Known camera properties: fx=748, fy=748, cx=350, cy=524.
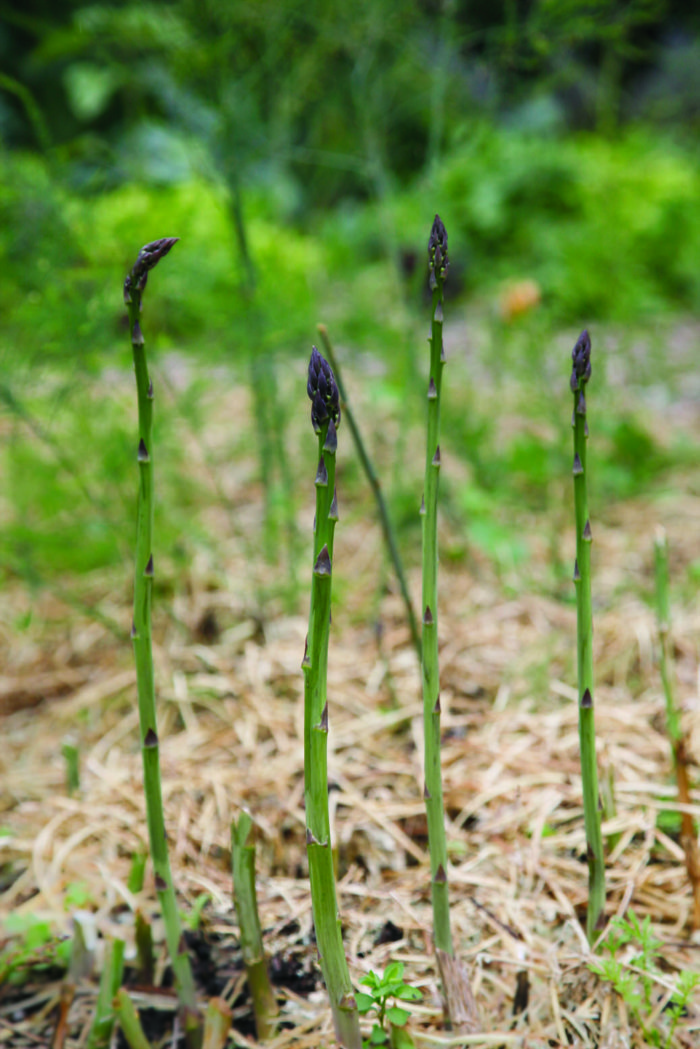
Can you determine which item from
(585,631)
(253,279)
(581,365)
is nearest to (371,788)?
(585,631)

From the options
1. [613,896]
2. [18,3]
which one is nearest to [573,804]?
[613,896]

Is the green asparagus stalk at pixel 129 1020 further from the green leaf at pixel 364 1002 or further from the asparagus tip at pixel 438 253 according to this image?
the asparagus tip at pixel 438 253

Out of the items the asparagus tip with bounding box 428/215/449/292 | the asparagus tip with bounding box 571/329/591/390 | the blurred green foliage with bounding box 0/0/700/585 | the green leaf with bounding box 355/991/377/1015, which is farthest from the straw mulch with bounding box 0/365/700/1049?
the asparagus tip with bounding box 428/215/449/292

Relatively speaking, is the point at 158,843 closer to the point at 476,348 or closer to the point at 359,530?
the point at 359,530

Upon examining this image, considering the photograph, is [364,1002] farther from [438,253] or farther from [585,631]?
[438,253]

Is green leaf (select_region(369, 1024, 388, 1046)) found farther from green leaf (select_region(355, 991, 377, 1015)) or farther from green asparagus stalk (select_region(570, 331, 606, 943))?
green asparagus stalk (select_region(570, 331, 606, 943))

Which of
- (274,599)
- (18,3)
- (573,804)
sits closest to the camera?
(573,804)
